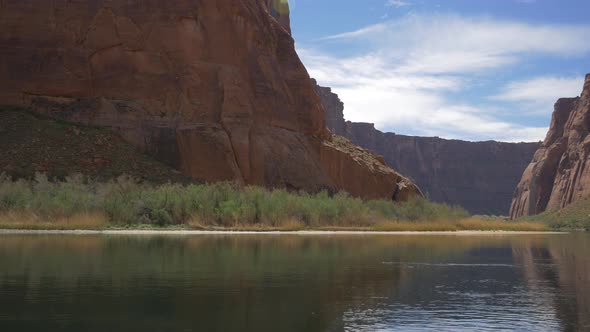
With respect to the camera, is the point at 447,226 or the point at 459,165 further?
the point at 459,165

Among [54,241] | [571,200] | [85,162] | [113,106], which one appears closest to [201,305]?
[54,241]

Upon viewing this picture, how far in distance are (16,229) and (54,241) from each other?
9252 mm

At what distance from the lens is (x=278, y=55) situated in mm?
75812

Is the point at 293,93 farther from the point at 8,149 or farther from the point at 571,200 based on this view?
the point at 571,200

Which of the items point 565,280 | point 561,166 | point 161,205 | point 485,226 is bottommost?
point 565,280

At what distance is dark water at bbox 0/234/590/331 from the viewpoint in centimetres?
1441

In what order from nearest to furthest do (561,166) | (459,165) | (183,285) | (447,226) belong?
(183,285), (447,226), (561,166), (459,165)

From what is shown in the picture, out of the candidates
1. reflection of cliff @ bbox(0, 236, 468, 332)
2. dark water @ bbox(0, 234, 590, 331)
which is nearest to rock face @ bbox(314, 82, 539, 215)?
dark water @ bbox(0, 234, 590, 331)

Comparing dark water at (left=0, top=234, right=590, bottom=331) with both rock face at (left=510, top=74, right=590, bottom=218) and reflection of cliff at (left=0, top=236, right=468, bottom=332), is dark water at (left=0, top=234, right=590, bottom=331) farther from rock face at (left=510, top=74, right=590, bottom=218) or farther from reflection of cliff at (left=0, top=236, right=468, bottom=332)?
rock face at (left=510, top=74, right=590, bottom=218)

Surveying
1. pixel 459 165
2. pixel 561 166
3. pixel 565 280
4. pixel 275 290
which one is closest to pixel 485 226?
pixel 565 280

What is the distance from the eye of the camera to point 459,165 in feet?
636

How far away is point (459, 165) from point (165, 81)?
142312 mm

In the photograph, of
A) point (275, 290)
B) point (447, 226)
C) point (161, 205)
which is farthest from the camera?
point (447, 226)

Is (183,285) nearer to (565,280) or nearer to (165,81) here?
(565,280)
